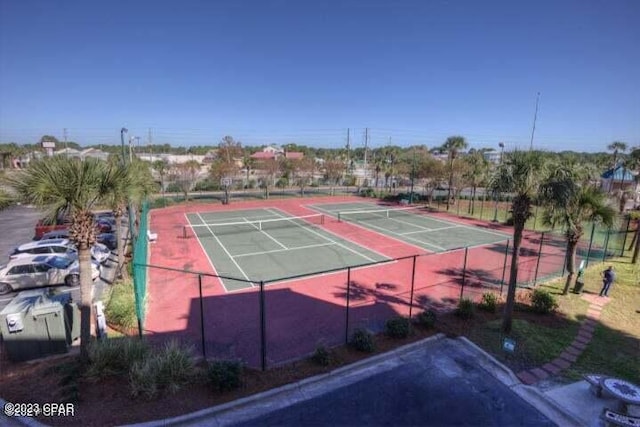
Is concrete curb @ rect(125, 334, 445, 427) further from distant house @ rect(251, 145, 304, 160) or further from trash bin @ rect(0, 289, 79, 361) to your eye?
distant house @ rect(251, 145, 304, 160)

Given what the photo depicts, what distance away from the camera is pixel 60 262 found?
15312mm

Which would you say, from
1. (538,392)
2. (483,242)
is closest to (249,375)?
(538,392)

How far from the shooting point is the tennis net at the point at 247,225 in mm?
26120

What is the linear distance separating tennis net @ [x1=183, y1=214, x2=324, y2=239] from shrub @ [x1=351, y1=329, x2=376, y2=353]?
18.2 m

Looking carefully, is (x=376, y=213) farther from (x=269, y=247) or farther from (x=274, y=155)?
(x=274, y=155)

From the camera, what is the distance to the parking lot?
47.0 feet

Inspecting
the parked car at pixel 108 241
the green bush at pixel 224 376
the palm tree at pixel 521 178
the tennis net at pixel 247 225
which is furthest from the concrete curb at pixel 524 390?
the parked car at pixel 108 241

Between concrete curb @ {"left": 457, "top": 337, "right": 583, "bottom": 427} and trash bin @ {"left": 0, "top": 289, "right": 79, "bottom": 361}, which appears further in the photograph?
trash bin @ {"left": 0, "top": 289, "right": 79, "bottom": 361}

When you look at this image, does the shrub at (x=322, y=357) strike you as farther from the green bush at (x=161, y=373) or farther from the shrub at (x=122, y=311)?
the shrub at (x=122, y=311)

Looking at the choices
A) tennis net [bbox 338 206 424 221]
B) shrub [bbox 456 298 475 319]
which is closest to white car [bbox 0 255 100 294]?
shrub [bbox 456 298 475 319]

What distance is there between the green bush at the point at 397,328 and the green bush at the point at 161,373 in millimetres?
5683

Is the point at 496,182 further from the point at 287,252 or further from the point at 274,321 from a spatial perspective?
the point at 287,252

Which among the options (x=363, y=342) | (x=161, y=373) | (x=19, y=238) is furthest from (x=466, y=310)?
(x=19, y=238)

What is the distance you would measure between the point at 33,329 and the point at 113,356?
9.12 feet
